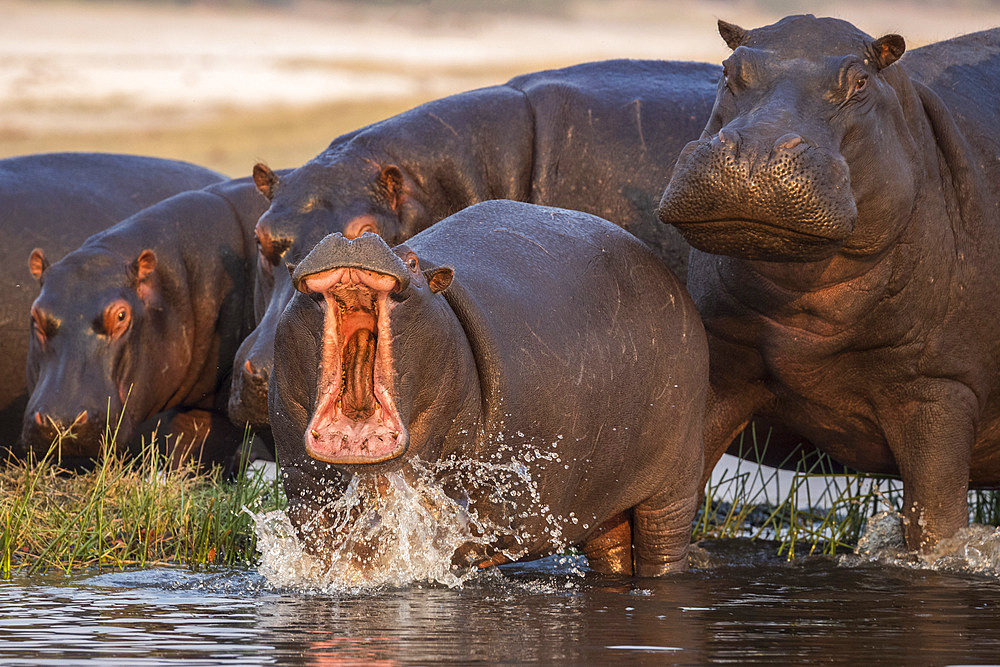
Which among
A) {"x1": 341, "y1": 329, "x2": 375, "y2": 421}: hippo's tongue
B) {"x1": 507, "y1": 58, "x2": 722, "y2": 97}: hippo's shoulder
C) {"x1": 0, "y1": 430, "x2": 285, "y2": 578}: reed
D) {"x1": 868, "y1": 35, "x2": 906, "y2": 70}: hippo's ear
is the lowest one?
{"x1": 0, "y1": 430, "x2": 285, "y2": 578}: reed

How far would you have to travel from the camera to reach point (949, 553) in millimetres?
6691

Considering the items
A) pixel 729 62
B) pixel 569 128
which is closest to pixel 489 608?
pixel 729 62

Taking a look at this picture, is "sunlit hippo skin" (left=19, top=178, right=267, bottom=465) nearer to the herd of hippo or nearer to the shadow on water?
the herd of hippo

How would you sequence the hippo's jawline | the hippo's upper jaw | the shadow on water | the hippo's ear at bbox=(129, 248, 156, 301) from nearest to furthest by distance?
1. the shadow on water
2. the hippo's upper jaw
3. the hippo's jawline
4. the hippo's ear at bbox=(129, 248, 156, 301)

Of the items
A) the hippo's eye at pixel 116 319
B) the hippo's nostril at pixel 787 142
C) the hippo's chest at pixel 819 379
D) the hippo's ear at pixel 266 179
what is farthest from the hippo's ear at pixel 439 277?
the hippo's eye at pixel 116 319

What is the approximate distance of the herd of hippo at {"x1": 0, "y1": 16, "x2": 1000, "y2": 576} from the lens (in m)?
4.96

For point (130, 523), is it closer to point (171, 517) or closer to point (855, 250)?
point (171, 517)

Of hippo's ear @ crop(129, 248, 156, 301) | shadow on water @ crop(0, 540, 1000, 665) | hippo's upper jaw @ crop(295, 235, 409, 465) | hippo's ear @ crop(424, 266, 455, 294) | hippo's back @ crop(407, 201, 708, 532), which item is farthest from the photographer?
hippo's ear @ crop(129, 248, 156, 301)

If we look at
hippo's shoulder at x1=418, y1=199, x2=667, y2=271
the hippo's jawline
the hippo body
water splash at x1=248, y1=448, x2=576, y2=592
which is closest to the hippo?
hippo's shoulder at x1=418, y1=199, x2=667, y2=271

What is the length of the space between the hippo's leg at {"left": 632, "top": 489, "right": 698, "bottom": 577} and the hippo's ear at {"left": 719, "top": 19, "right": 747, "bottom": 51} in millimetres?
1847

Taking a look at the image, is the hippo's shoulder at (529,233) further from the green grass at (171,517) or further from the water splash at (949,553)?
the water splash at (949,553)

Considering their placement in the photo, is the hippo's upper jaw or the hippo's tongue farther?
the hippo's tongue

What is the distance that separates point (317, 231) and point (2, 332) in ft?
11.6

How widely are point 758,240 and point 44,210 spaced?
5.74 m
